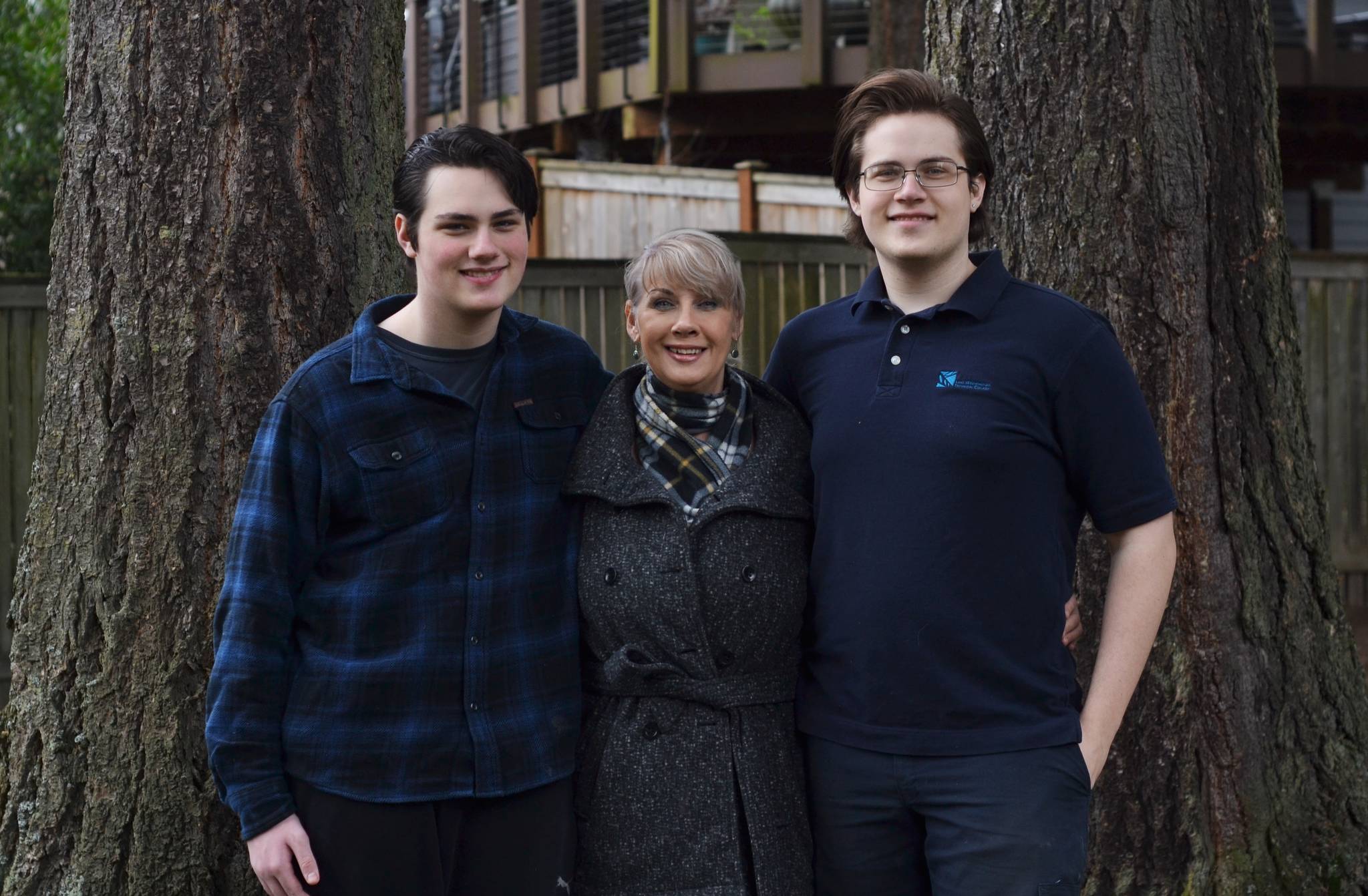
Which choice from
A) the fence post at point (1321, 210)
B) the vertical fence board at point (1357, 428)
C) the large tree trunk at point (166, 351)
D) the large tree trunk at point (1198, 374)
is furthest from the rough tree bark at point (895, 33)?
the fence post at point (1321, 210)

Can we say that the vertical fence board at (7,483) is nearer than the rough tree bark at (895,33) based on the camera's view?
Yes

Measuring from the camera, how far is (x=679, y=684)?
2.77 meters

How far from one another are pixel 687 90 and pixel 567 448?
1231 centimetres

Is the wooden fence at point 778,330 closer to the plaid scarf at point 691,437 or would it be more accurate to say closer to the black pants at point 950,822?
the plaid scarf at point 691,437

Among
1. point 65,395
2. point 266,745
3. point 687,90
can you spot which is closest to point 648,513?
point 266,745

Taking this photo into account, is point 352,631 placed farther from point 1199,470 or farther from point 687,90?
point 687,90

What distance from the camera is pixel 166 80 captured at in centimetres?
342

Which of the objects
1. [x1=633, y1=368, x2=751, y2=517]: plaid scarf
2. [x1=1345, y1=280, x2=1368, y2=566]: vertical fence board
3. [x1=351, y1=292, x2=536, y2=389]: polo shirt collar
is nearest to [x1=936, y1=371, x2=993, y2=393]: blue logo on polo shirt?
[x1=633, y1=368, x2=751, y2=517]: plaid scarf

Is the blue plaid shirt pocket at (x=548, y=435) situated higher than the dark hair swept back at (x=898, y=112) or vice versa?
the dark hair swept back at (x=898, y=112)

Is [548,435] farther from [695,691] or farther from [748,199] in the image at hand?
[748,199]

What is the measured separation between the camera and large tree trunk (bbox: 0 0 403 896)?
3.42 m

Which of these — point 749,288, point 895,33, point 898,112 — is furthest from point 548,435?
point 895,33

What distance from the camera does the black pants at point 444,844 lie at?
2695mm

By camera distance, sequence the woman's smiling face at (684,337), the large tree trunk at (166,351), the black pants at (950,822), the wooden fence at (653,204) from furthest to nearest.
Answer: the wooden fence at (653,204) < the large tree trunk at (166,351) < the woman's smiling face at (684,337) < the black pants at (950,822)
